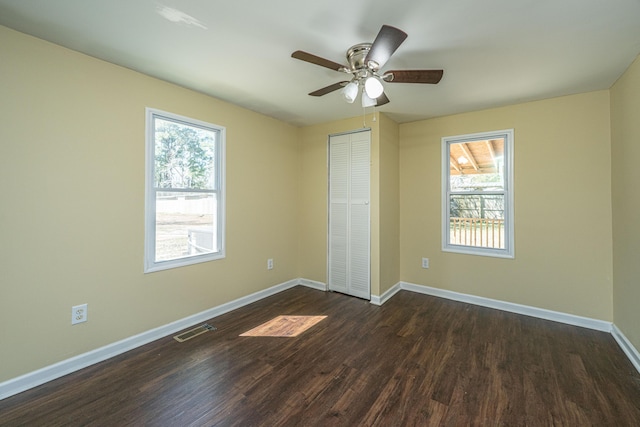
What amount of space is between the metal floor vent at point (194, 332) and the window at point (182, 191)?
661mm

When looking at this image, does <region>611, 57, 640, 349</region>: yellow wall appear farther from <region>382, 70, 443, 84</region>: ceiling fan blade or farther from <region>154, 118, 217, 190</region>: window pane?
<region>154, 118, 217, 190</region>: window pane

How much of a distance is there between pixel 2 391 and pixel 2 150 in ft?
5.09

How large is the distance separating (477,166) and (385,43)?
251 cm

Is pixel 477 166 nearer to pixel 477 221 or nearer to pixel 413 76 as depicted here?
pixel 477 221

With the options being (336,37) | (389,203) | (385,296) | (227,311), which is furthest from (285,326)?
(336,37)

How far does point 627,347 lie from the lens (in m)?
2.21

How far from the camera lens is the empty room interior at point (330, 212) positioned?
1671mm

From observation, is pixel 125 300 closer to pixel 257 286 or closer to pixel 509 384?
pixel 257 286

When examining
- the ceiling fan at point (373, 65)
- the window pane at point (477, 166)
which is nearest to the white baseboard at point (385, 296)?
the window pane at point (477, 166)

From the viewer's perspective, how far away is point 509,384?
1.87 m

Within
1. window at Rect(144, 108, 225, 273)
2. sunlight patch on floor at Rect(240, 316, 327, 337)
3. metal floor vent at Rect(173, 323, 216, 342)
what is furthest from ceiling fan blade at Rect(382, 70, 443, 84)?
metal floor vent at Rect(173, 323, 216, 342)

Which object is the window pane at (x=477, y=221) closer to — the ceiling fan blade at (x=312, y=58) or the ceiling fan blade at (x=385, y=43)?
the ceiling fan blade at (x=385, y=43)

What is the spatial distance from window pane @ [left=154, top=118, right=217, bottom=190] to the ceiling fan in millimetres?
1469

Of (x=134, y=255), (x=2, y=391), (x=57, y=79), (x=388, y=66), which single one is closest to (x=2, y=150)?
(x=57, y=79)
